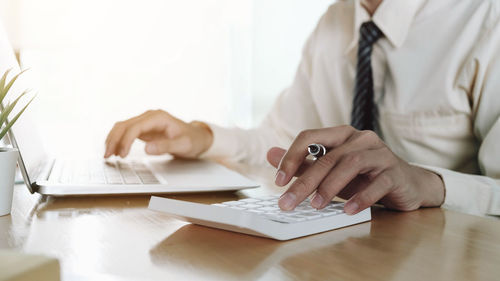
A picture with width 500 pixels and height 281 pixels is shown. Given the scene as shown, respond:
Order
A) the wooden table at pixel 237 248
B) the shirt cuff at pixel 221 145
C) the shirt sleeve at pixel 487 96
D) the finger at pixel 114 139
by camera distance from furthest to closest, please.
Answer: the shirt cuff at pixel 221 145
the finger at pixel 114 139
the shirt sleeve at pixel 487 96
the wooden table at pixel 237 248

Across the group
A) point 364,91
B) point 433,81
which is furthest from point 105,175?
point 433,81

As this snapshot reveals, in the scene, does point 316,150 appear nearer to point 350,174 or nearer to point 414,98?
point 350,174

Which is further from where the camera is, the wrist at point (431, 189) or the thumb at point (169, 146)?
the thumb at point (169, 146)

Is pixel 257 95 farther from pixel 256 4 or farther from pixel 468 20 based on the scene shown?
pixel 468 20

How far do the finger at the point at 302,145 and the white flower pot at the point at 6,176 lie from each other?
0.32 m

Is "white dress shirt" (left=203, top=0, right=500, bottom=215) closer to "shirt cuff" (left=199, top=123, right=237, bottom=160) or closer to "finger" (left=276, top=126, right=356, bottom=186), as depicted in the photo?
"shirt cuff" (left=199, top=123, right=237, bottom=160)

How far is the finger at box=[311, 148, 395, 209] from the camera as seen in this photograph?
607 mm

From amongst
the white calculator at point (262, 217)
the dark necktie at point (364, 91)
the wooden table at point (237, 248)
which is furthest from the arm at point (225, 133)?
the white calculator at point (262, 217)

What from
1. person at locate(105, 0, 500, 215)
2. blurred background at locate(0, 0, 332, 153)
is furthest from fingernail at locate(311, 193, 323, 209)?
blurred background at locate(0, 0, 332, 153)

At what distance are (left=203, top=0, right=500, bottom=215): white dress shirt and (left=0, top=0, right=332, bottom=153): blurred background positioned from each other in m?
1.88

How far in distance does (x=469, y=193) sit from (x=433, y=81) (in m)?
0.39

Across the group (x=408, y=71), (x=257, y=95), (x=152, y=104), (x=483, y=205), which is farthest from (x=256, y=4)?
(x=483, y=205)

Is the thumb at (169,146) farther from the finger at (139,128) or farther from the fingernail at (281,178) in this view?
the fingernail at (281,178)

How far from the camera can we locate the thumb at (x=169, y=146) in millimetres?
1152
